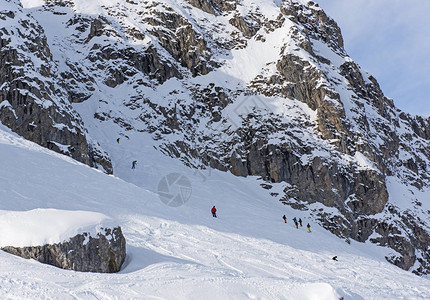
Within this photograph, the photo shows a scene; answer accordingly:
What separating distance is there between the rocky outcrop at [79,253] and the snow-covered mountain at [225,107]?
2179 cm

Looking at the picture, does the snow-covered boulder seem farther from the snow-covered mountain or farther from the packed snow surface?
the snow-covered mountain

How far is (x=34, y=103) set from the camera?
35594 mm

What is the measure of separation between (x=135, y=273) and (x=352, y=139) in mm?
46061

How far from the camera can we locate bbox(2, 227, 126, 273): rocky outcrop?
1302 centimetres

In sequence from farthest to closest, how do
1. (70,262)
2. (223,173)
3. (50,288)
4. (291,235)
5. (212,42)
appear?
(212,42) < (223,173) < (291,235) < (70,262) < (50,288)

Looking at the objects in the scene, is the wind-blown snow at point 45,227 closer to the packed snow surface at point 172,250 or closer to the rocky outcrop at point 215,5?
the packed snow surface at point 172,250

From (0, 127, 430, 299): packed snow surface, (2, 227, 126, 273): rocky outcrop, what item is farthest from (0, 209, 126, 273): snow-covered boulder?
(0, 127, 430, 299): packed snow surface

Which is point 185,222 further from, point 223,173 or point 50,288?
point 223,173

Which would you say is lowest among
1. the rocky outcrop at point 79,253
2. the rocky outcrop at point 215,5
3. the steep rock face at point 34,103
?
the rocky outcrop at point 79,253

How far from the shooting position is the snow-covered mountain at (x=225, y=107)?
39656mm

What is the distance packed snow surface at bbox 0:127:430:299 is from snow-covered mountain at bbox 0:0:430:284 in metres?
9.44

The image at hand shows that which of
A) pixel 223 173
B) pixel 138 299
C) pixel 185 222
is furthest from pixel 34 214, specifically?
pixel 223 173

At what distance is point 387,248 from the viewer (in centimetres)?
4625

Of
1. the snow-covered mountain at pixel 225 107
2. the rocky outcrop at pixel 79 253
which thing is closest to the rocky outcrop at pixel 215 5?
the snow-covered mountain at pixel 225 107
